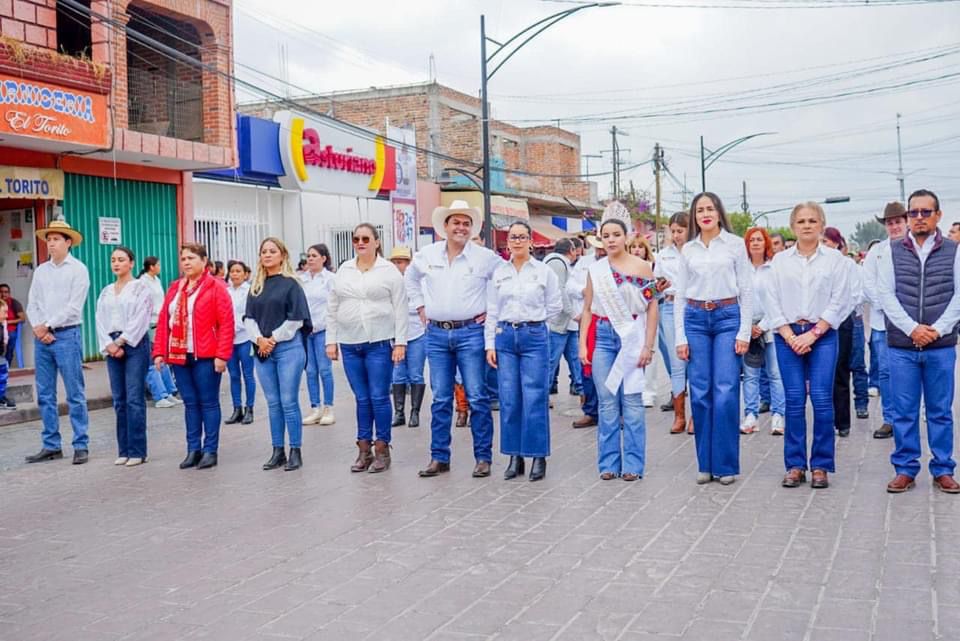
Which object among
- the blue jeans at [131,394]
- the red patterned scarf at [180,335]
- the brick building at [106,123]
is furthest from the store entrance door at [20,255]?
the red patterned scarf at [180,335]

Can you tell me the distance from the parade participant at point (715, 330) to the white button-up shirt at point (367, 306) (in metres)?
2.25

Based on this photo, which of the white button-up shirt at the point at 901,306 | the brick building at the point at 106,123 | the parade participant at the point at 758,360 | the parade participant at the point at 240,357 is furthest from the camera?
the brick building at the point at 106,123

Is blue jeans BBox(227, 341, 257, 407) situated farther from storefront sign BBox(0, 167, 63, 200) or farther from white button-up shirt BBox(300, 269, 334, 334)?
storefront sign BBox(0, 167, 63, 200)

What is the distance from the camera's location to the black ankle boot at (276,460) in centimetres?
834

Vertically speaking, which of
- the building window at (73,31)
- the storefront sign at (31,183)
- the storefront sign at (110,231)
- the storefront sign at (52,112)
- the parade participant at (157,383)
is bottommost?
the parade participant at (157,383)

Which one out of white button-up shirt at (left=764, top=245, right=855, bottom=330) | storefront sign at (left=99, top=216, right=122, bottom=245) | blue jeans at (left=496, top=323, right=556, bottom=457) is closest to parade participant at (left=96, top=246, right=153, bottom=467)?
blue jeans at (left=496, top=323, right=556, bottom=457)

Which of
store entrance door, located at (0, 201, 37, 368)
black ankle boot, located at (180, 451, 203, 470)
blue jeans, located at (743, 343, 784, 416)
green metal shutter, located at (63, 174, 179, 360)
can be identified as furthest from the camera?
green metal shutter, located at (63, 174, 179, 360)

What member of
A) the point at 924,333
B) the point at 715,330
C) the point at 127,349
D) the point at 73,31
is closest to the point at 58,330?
the point at 127,349

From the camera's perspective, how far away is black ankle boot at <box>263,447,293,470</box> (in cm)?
834

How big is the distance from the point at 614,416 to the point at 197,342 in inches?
138

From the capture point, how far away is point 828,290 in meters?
6.86

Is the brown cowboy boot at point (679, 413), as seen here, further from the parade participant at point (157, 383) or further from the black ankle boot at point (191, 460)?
the parade participant at point (157, 383)

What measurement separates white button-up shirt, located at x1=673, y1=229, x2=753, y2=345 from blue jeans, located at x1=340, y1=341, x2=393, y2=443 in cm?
242

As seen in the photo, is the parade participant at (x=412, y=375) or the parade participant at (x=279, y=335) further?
the parade participant at (x=412, y=375)
